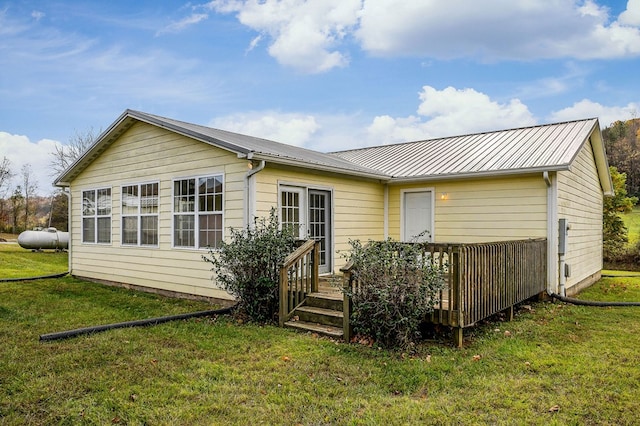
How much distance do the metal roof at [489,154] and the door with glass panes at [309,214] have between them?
2061 mm

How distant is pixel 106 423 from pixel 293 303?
3.54 meters

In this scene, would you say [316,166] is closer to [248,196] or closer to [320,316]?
[248,196]

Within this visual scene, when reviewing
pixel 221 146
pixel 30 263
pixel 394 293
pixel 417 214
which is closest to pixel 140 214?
pixel 221 146

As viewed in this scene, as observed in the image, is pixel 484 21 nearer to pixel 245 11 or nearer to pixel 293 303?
pixel 245 11

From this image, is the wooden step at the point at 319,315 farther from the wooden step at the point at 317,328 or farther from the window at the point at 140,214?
the window at the point at 140,214

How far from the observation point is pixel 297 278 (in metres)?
6.56

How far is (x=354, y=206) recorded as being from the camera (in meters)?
9.59

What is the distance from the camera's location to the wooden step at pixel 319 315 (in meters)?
5.93

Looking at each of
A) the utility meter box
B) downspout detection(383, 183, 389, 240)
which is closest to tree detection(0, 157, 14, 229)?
downspout detection(383, 183, 389, 240)

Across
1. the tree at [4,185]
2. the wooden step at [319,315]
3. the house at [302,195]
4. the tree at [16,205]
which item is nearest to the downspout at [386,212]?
the house at [302,195]

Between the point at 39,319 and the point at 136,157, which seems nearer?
the point at 39,319

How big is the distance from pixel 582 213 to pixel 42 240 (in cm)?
2326

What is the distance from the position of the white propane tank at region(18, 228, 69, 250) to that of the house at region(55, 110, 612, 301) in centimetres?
1204

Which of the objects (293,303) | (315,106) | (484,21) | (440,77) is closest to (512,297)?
(293,303)
